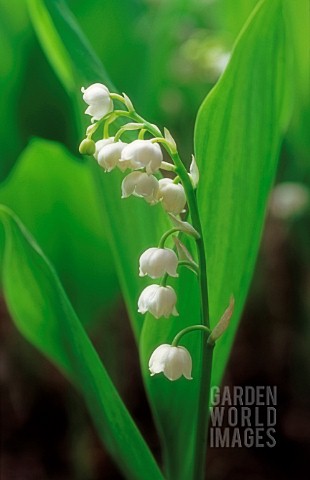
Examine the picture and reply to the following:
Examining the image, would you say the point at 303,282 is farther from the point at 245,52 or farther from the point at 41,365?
the point at 245,52

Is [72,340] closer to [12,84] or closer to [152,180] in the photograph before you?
[152,180]

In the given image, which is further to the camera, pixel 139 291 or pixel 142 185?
pixel 139 291

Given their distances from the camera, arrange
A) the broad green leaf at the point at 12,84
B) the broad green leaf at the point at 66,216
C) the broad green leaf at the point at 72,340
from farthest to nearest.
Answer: the broad green leaf at the point at 12,84 < the broad green leaf at the point at 66,216 < the broad green leaf at the point at 72,340

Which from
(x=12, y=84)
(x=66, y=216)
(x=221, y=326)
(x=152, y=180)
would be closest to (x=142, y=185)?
(x=152, y=180)

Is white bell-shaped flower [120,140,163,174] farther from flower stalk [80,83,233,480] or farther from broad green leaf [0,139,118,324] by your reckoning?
broad green leaf [0,139,118,324]

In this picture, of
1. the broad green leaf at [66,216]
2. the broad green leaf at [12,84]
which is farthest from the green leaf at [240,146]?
the broad green leaf at [12,84]

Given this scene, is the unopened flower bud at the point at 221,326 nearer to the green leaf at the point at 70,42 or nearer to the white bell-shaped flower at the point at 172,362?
the white bell-shaped flower at the point at 172,362
